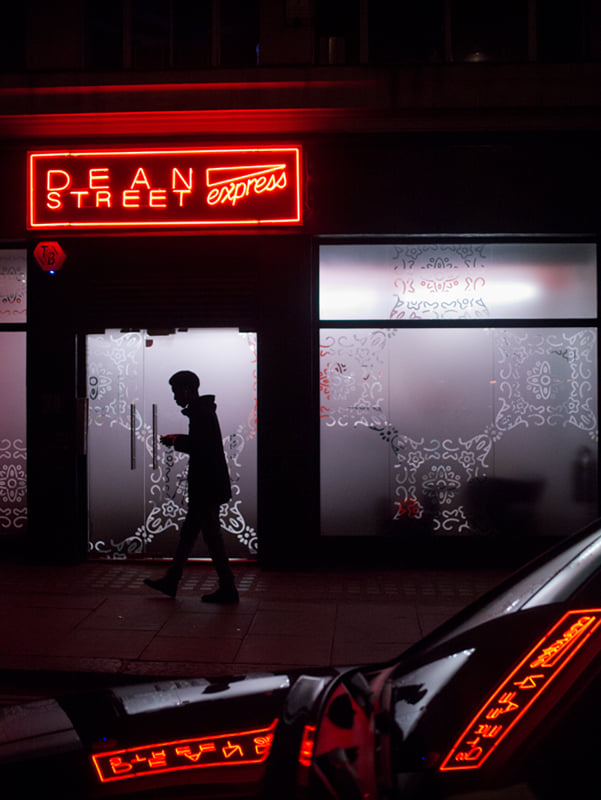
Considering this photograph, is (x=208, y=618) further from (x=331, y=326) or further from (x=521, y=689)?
(x=521, y=689)

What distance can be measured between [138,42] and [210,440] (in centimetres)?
512

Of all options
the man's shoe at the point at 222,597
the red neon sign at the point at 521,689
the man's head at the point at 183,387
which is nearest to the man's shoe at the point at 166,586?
the man's shoe at the point at 222,597

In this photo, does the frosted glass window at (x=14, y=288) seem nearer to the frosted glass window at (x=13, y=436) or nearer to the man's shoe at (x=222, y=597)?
the frosted glass window at (x=13, y=436)

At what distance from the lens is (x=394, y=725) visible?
175 cm

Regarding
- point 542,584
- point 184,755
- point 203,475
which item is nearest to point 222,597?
point 203,475

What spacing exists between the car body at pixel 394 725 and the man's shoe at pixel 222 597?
4.45 meters

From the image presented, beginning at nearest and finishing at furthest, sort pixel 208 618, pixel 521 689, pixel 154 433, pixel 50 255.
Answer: pixel 521 689 < pixel 208 618 < pixel 50 255 < pixel 154 433

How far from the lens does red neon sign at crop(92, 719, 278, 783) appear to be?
1850mm

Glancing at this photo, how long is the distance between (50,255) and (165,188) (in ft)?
5.16

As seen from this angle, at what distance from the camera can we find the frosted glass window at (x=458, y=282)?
318 inches

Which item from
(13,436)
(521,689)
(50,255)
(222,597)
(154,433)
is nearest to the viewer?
(521,689)

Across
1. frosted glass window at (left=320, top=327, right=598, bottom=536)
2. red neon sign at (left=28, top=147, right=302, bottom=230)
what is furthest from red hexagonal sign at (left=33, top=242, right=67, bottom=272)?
frosted glass window at (left=320, top=327, right=598, bottom=536)

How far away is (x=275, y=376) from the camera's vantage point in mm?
8070

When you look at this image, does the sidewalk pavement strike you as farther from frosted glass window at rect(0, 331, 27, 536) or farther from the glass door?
frosted glass window at rect(0, 331, 27, 536)
